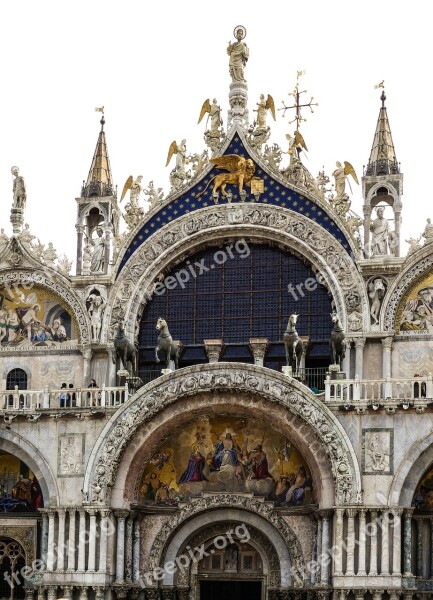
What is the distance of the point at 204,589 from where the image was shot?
36031mm

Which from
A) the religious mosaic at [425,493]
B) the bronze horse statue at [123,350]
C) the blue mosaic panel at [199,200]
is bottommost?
the religious mosaic at [425,493]

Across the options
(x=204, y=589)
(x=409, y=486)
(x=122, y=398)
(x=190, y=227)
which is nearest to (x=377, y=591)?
(x=409, y=486)

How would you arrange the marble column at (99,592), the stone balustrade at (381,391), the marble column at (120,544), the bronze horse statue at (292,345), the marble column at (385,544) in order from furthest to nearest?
the marble column at (120,544)
the bronze horse statue at (292,345)
the marble column at (99,592)
the stone balustrade at (381,391)
the marble column at (385,544)

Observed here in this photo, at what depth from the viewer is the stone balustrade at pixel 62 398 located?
35.6 meters

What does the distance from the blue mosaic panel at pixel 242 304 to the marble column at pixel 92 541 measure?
5.42 meters

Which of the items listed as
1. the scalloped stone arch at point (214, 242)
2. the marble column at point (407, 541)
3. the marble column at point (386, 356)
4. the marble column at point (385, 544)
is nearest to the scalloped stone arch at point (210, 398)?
the marble column at point (385, 544)

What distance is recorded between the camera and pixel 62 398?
37188 mm

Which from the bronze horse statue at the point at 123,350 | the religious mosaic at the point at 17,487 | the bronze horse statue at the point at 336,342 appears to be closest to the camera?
the bronze horse statue at the point at 336,342

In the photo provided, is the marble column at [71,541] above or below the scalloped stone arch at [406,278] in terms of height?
below

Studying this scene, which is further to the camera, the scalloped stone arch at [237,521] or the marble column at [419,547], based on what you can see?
the scalloped stone arch at [237,521]

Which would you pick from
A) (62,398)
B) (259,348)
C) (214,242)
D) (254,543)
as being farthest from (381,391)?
(62,398)

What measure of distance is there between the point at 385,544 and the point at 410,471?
6.06ft

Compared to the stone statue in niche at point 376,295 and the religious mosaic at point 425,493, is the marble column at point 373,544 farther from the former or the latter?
the stone statue in niche at point 376,295

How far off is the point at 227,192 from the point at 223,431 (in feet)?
21.9
